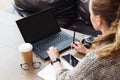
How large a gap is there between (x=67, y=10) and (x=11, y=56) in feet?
3.84

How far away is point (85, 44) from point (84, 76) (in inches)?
21.3

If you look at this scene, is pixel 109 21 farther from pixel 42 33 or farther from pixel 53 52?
pixel 42 33

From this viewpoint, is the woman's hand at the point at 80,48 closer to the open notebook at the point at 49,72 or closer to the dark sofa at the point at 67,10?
the open notebook at the point at 49,72

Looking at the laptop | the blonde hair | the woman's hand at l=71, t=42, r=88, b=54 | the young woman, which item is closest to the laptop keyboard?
the laptop

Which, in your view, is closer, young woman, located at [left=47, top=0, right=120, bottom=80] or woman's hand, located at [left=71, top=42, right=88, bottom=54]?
young woman, located at [left=47, top=0, right=120, bottom=80]

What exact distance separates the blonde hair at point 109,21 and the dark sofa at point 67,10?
3.96 feet

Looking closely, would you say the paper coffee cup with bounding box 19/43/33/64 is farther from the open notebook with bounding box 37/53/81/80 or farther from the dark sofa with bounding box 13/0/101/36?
the dark sofa with bounding box 13/0/101/36

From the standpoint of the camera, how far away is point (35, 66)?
4.79 feet

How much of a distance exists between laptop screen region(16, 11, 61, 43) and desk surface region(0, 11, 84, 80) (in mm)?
94

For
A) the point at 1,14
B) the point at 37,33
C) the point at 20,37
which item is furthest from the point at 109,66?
the point at 1,14

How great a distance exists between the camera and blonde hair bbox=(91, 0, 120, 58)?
108 centimetres

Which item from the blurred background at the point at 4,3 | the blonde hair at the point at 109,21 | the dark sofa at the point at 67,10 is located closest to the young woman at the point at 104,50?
the blonde hair at the point at 109,21

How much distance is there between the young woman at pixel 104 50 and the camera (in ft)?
3.54

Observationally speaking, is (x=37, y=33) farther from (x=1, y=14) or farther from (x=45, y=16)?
(x=1, y=14)
